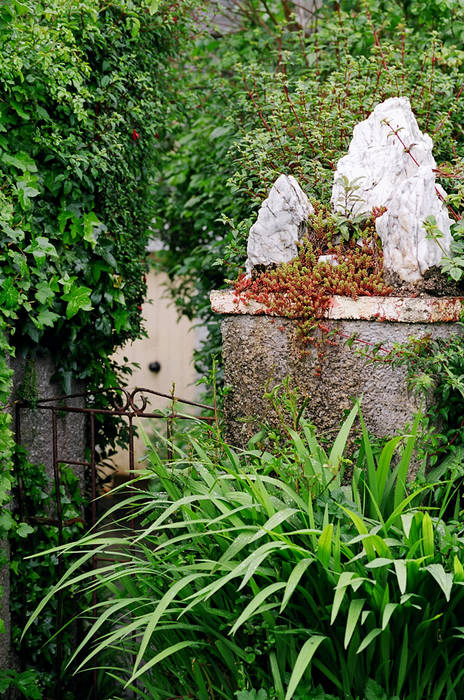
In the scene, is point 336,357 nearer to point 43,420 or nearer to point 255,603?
point 255,603

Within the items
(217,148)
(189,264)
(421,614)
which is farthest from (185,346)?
(421,614)

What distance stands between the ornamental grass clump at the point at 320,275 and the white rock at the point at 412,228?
0.34ft

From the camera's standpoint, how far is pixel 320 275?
286cm

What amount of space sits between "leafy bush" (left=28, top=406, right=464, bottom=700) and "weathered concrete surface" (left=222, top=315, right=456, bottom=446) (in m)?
0.28

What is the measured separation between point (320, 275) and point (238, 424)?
2.46ft

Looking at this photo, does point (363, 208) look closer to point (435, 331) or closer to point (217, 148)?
point (435, 331)

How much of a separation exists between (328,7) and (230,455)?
13.9 ft

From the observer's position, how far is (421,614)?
2.09 m

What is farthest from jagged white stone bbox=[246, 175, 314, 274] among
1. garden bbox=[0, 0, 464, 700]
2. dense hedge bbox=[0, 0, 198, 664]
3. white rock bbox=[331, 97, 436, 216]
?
dense hedge bbox=[0, 0, 198, 664]

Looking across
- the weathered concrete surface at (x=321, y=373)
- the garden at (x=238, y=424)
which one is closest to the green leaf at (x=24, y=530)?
the garden at (x=238, y=424)

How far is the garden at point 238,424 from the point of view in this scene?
6.93 ft

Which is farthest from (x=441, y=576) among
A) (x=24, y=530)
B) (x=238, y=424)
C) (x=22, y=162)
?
(x=22, y=162)

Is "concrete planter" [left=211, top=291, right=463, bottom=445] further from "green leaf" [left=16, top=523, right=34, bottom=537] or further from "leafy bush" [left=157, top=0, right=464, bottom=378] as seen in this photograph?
"green leaf" [left=16, top=523, right=34, bottom=537]

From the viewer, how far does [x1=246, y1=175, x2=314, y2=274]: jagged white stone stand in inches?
118
